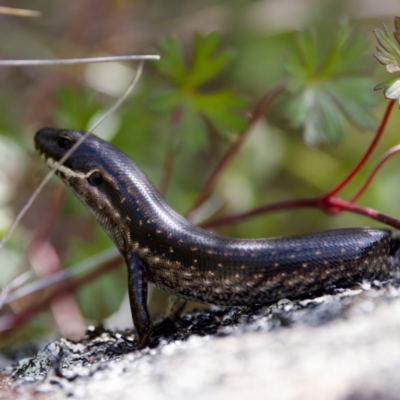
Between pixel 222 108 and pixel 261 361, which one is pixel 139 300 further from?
pixel 222 108

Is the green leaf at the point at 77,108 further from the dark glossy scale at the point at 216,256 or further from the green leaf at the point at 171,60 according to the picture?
the dark glossy scale at the point at 216,256

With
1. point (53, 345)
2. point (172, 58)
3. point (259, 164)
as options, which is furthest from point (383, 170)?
point (53, 345)

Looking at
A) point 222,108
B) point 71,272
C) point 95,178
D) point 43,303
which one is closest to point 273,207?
point 222,108

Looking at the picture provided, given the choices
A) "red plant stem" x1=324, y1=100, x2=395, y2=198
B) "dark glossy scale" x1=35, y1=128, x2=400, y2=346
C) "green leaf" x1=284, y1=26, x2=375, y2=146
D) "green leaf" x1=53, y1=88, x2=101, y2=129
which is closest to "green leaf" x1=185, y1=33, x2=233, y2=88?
"green leaf" x1=284, y1=26, x2=375, y2=146

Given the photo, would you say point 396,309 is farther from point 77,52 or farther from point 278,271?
point 77,52

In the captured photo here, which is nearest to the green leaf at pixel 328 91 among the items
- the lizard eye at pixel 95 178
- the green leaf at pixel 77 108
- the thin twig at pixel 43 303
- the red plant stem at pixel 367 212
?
the red plant stem at pixel 367 212

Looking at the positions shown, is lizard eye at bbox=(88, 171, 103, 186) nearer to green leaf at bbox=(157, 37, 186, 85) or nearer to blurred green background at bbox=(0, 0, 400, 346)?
blurred green background at bbox=(0, 0, 400, 346)
